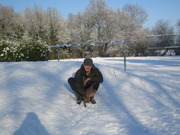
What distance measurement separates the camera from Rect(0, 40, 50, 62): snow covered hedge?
34.7 feet

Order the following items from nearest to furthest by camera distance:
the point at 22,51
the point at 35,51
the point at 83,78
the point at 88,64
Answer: the point at 88,64 → the point at 83,78 → the point at 22,51 → the point at 35,51

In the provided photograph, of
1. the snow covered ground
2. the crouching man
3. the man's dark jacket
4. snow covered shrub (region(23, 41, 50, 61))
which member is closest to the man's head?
the crouching man

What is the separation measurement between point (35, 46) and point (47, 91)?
8.18 m

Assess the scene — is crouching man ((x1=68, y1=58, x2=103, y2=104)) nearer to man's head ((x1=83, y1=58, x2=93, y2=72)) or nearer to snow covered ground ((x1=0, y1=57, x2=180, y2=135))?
man's head ((x1=83, y1=58, x2=93, y2=72))

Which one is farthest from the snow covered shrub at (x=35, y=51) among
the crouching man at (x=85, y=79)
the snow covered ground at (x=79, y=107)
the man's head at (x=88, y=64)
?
the man's head at (x=88, y=64)

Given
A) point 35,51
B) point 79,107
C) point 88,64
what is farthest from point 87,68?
point 35,51

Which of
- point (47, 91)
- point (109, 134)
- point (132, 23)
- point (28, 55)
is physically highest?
point (132, 23)

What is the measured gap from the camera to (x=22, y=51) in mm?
10984

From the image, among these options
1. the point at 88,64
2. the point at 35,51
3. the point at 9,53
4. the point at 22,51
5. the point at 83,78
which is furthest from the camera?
the point at 35,51

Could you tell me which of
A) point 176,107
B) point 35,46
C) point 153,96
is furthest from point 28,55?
point 176,107

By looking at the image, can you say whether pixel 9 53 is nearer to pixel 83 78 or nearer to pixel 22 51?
pixel 22 51

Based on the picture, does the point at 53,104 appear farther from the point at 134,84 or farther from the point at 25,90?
the point at 134,84

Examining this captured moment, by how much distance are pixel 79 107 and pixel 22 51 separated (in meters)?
8.54

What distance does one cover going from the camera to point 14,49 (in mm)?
10570
